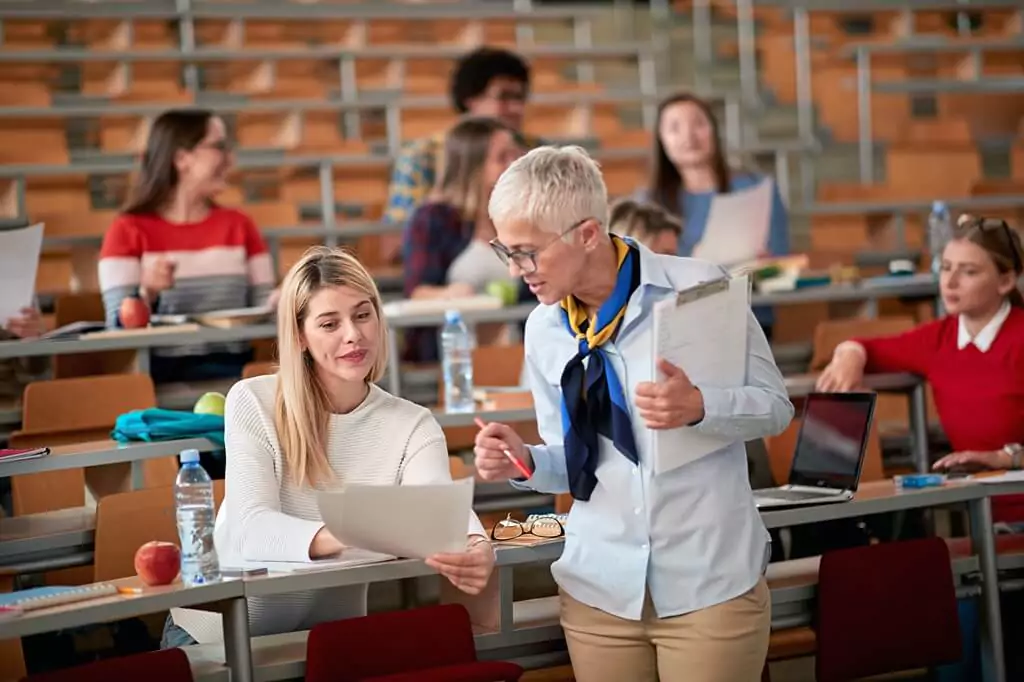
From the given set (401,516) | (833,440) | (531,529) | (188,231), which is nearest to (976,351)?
(833,440)

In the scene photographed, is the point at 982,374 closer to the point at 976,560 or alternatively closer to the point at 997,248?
the point at 997,248

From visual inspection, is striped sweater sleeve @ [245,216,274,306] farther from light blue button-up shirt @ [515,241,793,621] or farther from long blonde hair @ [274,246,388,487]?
light blue button-up shirt @ [515,241,793,621]

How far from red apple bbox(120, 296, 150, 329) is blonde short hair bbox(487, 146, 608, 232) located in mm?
2138

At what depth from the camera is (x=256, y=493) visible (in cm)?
257

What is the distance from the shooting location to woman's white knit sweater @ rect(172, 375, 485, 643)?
2547 mm

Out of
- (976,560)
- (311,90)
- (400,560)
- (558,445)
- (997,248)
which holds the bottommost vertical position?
(976,560)

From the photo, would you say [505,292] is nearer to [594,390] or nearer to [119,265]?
[119,265]

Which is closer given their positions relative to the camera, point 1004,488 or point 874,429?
point 1004,488

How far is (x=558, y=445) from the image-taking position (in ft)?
8.33

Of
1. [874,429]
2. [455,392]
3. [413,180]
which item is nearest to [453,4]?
[413,180]

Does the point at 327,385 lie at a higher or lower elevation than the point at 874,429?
higher

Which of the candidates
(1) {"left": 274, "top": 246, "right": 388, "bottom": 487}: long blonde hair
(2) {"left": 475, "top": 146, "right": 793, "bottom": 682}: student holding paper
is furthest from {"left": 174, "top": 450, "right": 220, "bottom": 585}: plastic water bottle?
(2) {"left": 475, "top": 146, "right": 793, "bottom": 682}: student holding paper

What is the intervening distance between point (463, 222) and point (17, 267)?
65.1 inches

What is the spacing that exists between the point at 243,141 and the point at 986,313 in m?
4.82
